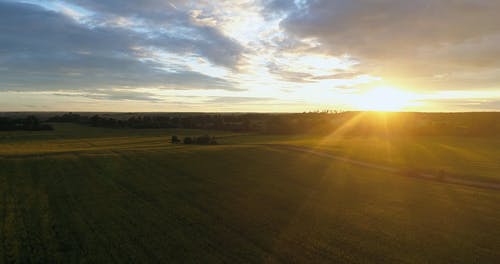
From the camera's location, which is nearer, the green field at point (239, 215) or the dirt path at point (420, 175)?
the green field at point (239, 215)

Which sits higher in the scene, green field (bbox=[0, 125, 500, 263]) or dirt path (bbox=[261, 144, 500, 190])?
green field (bbox=[0, 125, 500, 263])

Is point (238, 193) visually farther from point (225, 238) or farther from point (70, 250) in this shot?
point (70, 250)

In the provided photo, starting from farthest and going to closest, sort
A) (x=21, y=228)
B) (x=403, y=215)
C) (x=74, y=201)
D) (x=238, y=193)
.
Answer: (x=238, y=193)
(x=74, y=201)
(x=403, y=215)
(x=21, y=228)

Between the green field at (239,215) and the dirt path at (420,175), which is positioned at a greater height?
the green field at (239,215)

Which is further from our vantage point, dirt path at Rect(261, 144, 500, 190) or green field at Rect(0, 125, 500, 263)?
dirt path at Rect(261, 144, 500, 190)

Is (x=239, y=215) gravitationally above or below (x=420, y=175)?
above

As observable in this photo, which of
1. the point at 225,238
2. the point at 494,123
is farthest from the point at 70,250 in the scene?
the point at 494,123

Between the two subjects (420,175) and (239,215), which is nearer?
(239,215)

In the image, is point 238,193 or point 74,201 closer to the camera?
point 74,201
